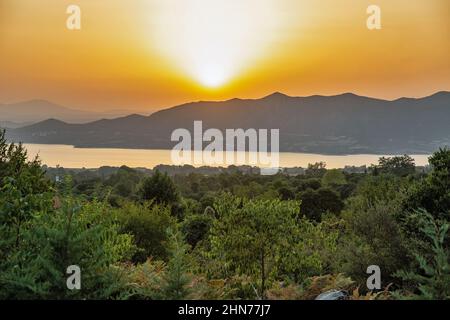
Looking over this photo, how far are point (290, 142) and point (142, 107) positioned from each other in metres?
9.18

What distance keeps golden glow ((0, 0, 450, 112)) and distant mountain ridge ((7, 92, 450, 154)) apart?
4.32m

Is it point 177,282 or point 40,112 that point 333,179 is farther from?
point 177,282

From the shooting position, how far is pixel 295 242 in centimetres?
893

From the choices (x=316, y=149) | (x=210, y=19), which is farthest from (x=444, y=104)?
(x=210, y=19)

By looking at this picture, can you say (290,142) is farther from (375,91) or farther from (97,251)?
(97,251)

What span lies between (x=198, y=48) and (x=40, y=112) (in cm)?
1133

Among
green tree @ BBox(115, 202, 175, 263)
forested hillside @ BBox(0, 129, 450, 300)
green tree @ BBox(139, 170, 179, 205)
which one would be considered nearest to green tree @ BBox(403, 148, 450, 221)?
forested hillside @ BBox(0, 129, 450, 300)

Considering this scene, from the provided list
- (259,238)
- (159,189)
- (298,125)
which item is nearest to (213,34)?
(259,238)

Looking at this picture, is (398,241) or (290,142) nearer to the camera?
(398,241)

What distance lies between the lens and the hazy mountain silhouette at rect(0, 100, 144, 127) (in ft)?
88.2

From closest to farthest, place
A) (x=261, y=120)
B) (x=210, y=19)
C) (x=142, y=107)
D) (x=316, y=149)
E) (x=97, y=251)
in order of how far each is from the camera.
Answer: (x=97, y=251) < (x=210, y=19) < (x=142, y=107) < (x=316, y=149) < (x=261, y=120)

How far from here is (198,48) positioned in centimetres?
2006

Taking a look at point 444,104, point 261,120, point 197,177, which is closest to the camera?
point 261,120

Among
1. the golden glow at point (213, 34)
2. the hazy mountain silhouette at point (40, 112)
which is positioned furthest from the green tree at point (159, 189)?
the golden glow at point (213, 34)
